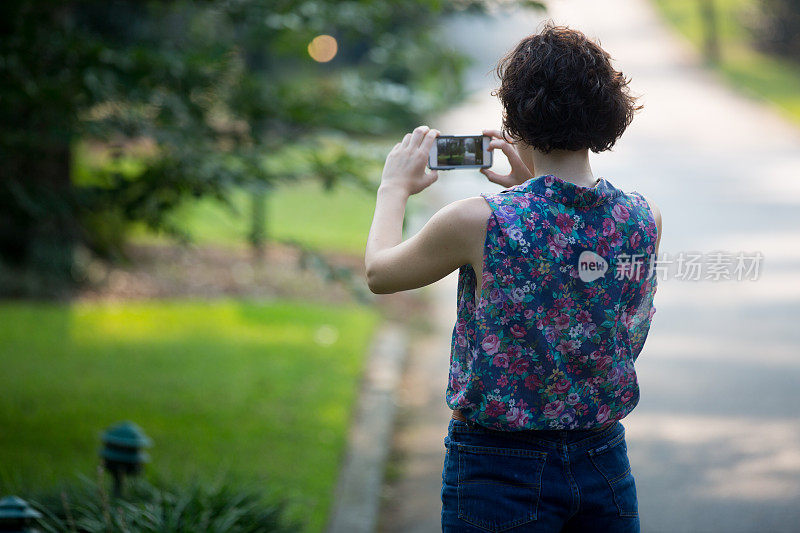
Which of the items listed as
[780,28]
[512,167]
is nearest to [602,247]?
[512,167]

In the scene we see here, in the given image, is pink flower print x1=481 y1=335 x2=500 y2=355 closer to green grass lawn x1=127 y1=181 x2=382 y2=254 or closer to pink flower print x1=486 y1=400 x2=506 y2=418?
pink flower print x1=486 y1=400 x2=506 y2=418

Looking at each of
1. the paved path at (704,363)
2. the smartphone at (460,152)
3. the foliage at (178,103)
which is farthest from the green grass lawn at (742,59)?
the smartphone at (460,152)

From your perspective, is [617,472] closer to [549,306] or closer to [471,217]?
[549,306]

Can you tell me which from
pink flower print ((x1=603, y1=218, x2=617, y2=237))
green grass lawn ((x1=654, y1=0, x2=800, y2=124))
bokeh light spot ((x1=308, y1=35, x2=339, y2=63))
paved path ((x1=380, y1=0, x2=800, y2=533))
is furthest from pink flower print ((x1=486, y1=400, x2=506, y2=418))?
green grass lawn ((x1=654, y1=0, x2=800, y2=124))

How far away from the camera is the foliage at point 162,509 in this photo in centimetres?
342

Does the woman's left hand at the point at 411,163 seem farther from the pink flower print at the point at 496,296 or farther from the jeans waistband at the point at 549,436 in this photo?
the jeans waistband at the point at 549,436

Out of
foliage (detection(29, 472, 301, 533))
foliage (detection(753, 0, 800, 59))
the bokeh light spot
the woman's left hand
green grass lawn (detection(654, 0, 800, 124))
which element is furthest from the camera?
foliage (detection(753, 0, 800, 59))

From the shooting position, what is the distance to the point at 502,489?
2086 mm

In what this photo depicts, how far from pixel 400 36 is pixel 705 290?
5.46 meters

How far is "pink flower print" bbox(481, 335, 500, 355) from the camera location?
203cm

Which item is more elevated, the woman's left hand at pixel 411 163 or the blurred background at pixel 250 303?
the blurred background at pixel 250 303

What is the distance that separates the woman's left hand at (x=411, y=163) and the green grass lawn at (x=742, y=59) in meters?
18.9

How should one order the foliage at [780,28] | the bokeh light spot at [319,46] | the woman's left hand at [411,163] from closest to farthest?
1. the woman's left hand at [411,163]
2. the bokeh light spot at [319,46]
3. the foliage at [780,28]

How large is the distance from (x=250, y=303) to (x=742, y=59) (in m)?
21.6
